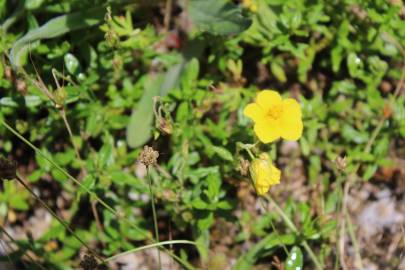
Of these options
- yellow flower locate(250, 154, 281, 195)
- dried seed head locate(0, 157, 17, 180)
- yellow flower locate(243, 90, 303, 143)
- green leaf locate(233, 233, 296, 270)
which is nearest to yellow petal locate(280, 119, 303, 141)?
yellow flower locate(243, 90, 303, 143)

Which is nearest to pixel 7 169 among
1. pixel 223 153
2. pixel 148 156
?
pixel 148 156

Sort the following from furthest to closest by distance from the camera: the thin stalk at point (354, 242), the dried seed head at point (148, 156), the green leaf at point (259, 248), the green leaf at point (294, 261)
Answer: the thin stalk at point (354, 242) < the green leaf at point (259, 248) < the green leaf at point (294, 261) < the dried seed head at point (148, 156)

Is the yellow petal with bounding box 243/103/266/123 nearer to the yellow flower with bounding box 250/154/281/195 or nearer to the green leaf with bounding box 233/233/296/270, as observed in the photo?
the yellow flower with bounding box 250/154/281/195

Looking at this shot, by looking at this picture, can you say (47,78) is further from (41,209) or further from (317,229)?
(317,229)

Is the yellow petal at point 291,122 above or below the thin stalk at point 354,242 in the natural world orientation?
above

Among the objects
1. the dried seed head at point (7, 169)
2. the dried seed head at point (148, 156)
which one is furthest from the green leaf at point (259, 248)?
the dried seed head at point (7, 169)

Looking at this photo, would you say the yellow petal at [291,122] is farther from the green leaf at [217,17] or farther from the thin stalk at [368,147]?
the thin stalk at [368,147]

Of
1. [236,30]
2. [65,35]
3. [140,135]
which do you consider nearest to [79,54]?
[65,35]

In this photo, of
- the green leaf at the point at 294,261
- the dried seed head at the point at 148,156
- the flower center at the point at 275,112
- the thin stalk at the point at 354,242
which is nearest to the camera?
the dried seed head at the point at 148,156
